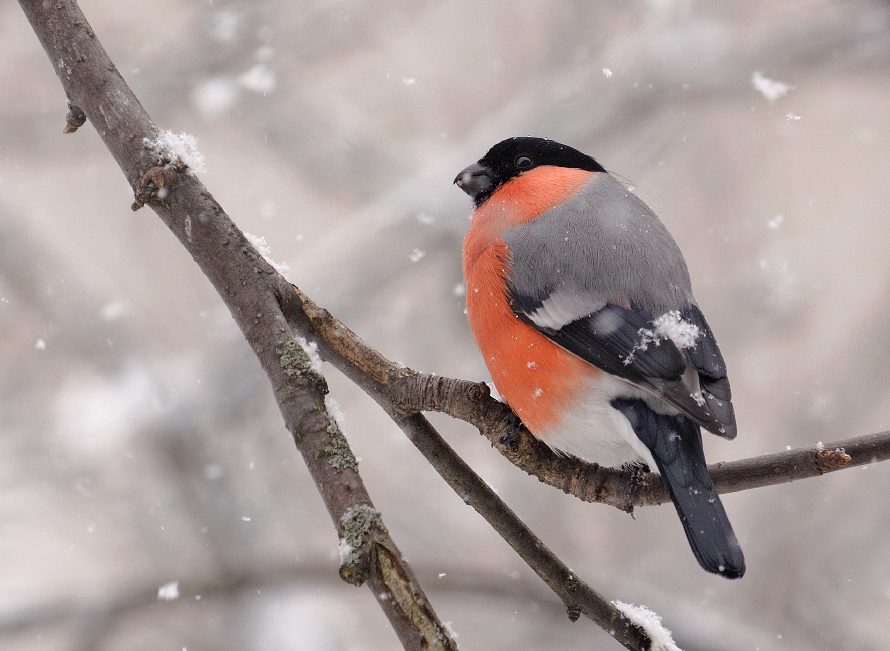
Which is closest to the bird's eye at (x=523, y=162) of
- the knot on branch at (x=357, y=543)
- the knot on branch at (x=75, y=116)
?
the knot on branch at (x=75, y=116)

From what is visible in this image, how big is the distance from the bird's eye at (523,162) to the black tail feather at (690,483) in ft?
3.25

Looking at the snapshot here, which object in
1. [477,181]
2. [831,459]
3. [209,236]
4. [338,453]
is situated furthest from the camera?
[477,181]

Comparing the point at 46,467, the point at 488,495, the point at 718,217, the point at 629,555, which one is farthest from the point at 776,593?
the point at 46,467

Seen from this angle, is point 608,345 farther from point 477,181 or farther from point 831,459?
point 477,181

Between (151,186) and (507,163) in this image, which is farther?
(507,163)

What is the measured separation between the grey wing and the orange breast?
4 cm

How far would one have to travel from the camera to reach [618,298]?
6.54 feet

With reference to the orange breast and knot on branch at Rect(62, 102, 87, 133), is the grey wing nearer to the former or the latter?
the orange breast

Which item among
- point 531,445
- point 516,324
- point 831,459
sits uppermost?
point 516,324

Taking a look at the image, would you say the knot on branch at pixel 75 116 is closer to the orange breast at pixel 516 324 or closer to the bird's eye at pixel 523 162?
the orange breast at pixel 516 324

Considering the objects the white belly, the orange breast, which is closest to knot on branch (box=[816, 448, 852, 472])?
the white belly

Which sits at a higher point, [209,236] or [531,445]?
[209,236]

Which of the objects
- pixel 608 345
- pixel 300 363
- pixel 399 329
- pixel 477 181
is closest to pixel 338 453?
pixel 300 363

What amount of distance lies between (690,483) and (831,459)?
30cm
